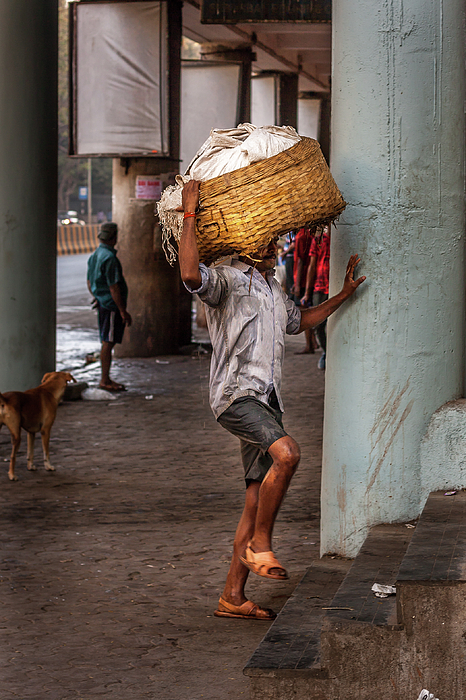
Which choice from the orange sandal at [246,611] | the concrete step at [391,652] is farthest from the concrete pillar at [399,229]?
the concrete step at [391,652]

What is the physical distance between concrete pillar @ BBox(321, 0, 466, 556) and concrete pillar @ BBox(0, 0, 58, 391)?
569 centimetres

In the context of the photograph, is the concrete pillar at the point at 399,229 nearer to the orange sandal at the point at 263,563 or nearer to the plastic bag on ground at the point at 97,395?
the orange sandal at the point at 263,563

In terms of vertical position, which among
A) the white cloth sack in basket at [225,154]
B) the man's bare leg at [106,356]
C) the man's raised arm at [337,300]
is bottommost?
the man's bare leg at [106,356]

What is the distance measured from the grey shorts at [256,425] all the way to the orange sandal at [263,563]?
418 mm

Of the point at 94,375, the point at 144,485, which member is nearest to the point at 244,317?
the point at 144,485

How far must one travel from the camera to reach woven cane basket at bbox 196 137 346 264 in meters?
4.25

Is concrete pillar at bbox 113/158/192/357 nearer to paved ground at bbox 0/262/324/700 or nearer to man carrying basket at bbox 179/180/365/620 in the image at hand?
paved ground at bbox 0/262/324/700

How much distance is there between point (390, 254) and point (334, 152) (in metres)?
0.61

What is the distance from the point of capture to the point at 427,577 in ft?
11.9

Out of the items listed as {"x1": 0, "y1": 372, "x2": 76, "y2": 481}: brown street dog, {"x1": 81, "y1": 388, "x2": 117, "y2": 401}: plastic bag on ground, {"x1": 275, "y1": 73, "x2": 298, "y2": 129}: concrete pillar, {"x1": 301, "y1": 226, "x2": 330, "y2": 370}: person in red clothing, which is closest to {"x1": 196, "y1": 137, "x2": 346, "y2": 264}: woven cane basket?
{"x1": 0, "y1": 372, "x2": 76, "y2": 481}: brown street dog

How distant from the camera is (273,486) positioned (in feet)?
14.0

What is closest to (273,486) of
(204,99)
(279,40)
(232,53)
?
(204,99)

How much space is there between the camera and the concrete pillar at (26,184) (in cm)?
984

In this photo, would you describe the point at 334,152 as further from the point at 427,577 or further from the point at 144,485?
the point at 144,485
